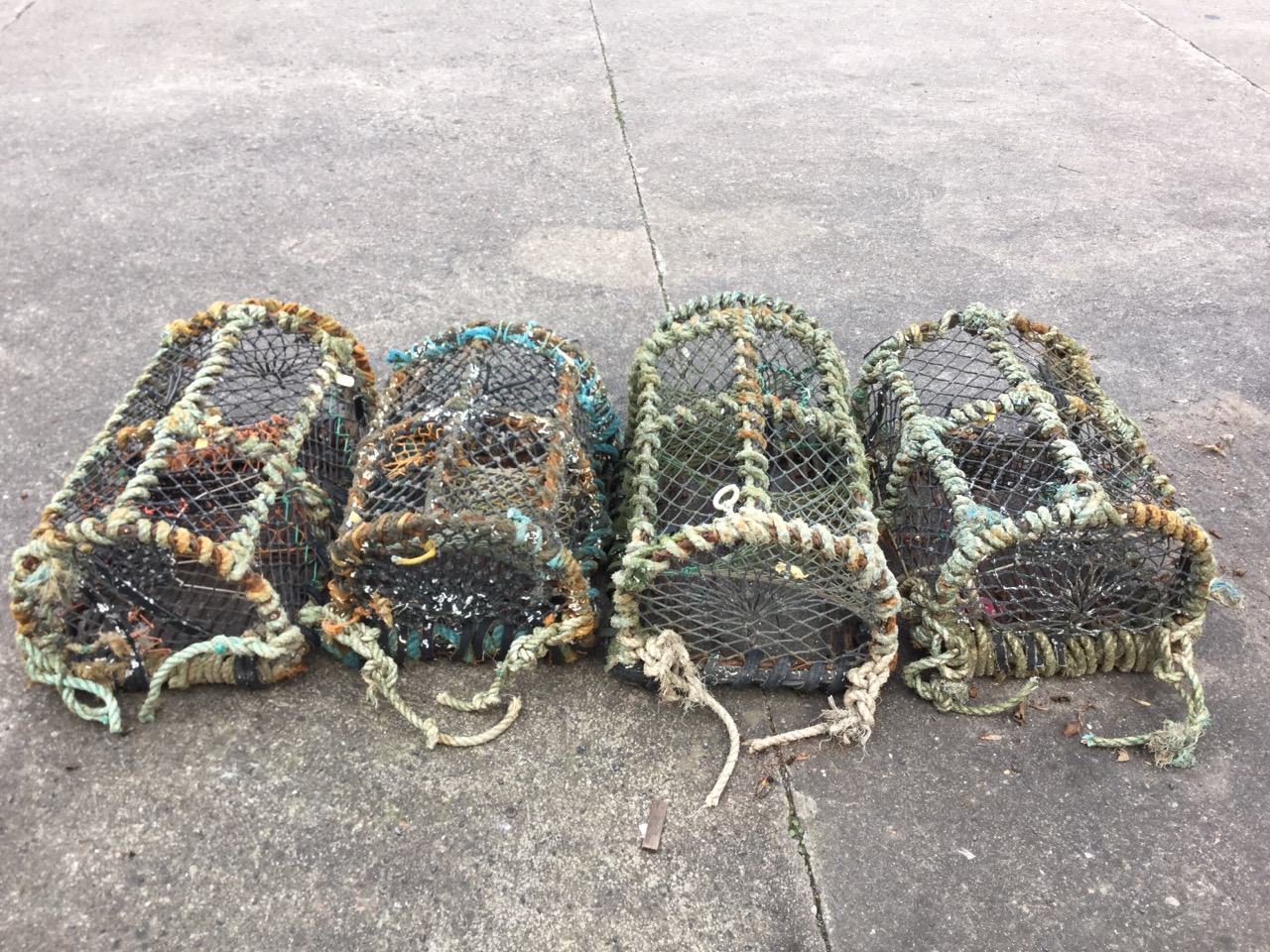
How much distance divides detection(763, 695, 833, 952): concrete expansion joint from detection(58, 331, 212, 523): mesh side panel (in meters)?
1.55

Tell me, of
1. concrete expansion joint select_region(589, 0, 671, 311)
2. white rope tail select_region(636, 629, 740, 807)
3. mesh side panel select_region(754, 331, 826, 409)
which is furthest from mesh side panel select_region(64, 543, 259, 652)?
concrete expansion joint select_region(589, 0, 671, 311)

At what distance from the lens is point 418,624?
2.21 metres

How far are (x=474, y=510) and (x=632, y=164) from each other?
304cm

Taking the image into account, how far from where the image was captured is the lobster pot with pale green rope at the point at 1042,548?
6.76 feet

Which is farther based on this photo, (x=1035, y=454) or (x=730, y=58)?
(x=730, y=58)

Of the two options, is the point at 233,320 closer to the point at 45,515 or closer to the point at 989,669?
the point at 45,515

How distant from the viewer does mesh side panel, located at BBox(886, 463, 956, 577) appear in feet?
7.71

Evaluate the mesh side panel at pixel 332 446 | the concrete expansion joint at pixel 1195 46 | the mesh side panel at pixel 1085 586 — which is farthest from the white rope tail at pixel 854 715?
the concrete expansion joint at pixel 1195 46

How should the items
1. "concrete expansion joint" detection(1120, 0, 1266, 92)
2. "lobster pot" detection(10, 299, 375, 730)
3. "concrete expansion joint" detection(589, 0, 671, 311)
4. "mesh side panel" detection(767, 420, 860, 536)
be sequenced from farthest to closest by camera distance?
"concrete expansion joint" detection(1120, 0, 1266, 92), "concrete expansion joint" detection(589, 0, 671, 311), "mesh side panel" detection(767, 420, 860, 536), "lobster pot" detection(10, 299, 375, 730)

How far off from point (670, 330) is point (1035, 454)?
3.26 ft

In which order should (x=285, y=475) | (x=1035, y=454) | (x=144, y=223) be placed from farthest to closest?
1. (x=144, y=223)
2. (x=1035, y=454)
3. (x=285, y=475)

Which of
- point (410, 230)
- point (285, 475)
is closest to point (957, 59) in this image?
point (410, 230)

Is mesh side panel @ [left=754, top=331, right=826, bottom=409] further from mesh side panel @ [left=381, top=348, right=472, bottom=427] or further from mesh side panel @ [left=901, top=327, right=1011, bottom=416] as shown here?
mesh side panel @ [left=381, top=348, right=472, bottom=427]

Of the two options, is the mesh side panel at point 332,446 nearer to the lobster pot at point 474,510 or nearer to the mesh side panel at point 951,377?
the lobster pot at point 474,510
